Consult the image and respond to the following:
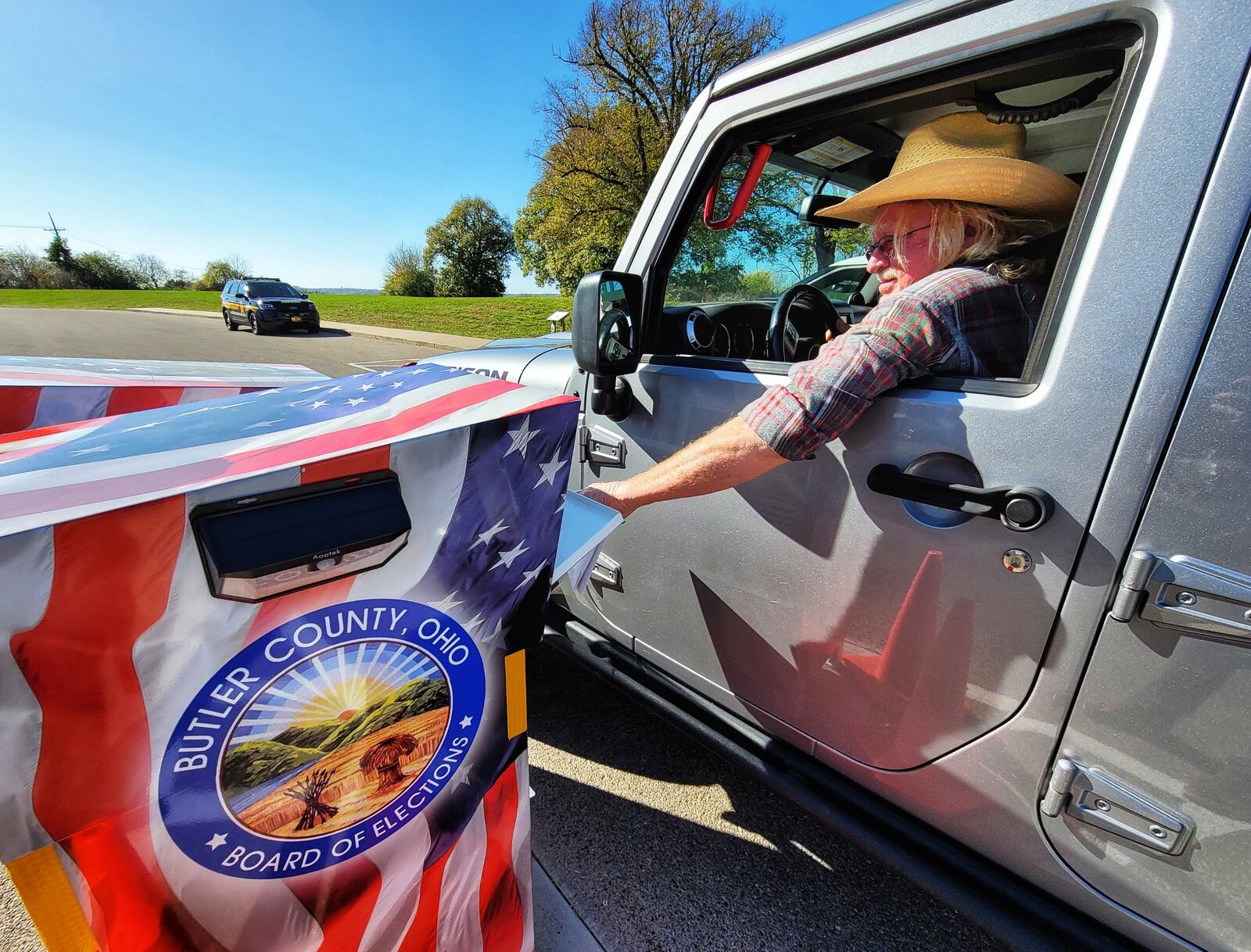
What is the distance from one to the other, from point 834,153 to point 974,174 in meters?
0.71

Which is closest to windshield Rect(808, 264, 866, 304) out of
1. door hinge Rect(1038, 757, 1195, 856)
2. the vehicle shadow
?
door hinge Rect(1038, 757, 1195, 856)

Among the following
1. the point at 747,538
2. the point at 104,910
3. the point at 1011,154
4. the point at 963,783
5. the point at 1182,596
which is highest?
the point at 1011,154

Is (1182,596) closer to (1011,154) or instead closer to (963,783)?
(963,783)

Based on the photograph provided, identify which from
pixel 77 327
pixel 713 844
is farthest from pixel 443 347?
pixel 77 327

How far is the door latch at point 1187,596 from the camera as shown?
0.87m

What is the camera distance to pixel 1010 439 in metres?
1.07

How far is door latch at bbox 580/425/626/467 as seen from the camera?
178 centimetres

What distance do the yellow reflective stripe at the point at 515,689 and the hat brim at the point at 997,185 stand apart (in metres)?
1.32

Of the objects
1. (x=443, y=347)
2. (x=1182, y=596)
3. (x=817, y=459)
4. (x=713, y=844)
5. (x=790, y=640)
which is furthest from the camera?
A: (x=443, y=347)

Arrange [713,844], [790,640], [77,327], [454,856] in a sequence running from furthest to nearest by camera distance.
A: [77,327] < [713,844] < [790,640] < [454,856]

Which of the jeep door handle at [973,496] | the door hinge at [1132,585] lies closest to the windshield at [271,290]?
the jeep door handle at [973,496]

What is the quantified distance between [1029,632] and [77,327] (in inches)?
1188

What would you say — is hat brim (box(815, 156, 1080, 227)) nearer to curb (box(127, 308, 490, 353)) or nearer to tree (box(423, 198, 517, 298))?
curb (box(127, 308, 490, 353))

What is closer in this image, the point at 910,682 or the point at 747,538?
the point at 910,682
